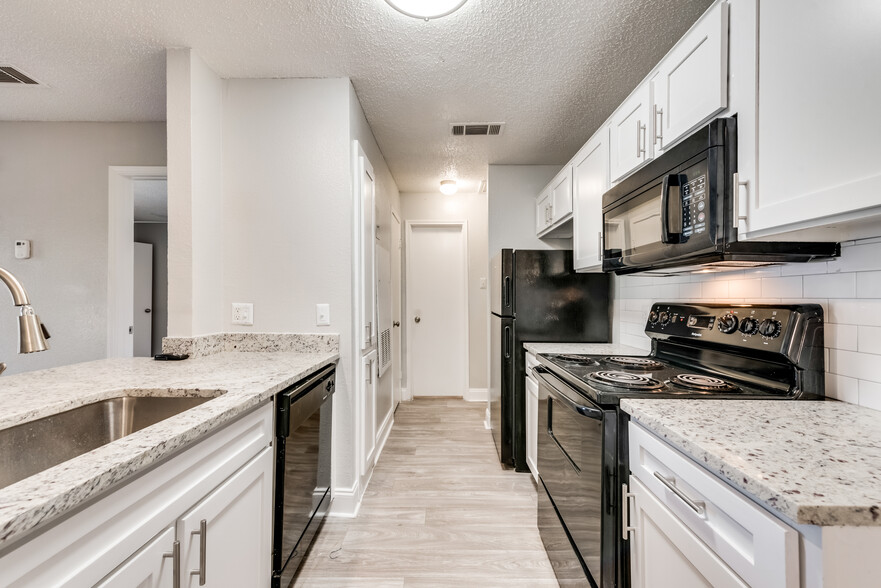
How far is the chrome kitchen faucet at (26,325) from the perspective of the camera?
36.0 inches

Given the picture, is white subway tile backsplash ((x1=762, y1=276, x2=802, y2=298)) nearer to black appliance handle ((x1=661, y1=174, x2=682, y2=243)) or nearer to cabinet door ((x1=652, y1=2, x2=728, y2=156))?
black appliance handle ((x1=661, y1=174, x2=682, y2=243))

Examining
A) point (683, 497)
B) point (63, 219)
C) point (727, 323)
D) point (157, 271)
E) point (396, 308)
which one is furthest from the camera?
point (157, 271)

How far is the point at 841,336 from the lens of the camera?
111 cm

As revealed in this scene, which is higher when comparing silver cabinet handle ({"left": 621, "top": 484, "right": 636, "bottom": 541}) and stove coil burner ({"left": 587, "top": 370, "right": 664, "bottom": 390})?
stove coil burner ({"left": 587, "top": 370, "right": 664, "bottom": 390})

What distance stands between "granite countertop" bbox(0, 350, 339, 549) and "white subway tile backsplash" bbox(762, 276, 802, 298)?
1.76 m

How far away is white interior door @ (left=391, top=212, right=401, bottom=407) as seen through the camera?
12.7ft

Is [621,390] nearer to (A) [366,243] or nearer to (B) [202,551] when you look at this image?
(B) [202,551]

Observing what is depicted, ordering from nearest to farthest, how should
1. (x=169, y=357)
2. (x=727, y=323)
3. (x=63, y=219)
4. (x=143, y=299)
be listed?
1. (x=727, y=323)
2. (x=169, y=357)
3. (x=63, y=219)
4. (x=143, y=299)

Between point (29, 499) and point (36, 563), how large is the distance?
0.11m

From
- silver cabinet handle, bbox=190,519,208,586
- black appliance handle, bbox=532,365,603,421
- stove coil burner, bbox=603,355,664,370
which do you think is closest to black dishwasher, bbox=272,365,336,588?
silver cabinet handle, bbox=190,519,208,586

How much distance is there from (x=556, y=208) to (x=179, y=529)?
→ 2.65m

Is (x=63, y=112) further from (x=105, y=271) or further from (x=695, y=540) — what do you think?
(x=695, y=540)

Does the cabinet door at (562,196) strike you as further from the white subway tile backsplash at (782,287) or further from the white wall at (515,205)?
the white subway tile backsplash at (782,287)

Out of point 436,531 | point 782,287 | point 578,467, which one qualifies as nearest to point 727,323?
point 782,287
